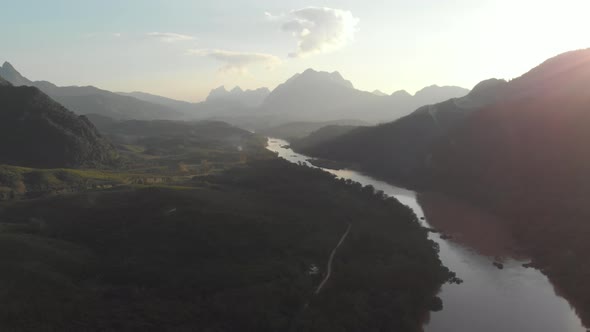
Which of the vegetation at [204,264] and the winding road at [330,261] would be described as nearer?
the vegetation at [204,264]

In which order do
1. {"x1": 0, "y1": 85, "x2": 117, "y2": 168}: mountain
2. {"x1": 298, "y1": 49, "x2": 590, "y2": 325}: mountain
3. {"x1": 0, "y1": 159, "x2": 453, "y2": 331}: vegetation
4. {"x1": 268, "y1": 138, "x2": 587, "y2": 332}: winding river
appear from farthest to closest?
{"x1": 0, "y1": 85, "x2": 117, "y2": 168}: mountain
{"x1": 298, "y1": 49, "x2": 590, "y2": 325}: mountain
{"x1": 268, "y1": 138, "x2": 587, "y2": 332}: winding river
{"x1": 0, "y1": 159, "x2": 453, "y2": 331}: vegetation

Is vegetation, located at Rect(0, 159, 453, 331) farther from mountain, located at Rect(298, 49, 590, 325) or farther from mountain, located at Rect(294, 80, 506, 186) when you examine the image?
mountain, located at Rect(294, 80, 506, 186)

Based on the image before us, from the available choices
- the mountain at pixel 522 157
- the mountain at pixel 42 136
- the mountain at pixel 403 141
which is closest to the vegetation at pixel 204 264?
the mountain at pixel 522 157

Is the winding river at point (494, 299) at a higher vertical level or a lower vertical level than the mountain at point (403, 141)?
lower

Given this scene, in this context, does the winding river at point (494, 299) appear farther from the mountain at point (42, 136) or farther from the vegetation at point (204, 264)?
the mountain at point (42, 136)

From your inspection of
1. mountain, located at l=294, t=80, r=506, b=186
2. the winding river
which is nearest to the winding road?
the winding river

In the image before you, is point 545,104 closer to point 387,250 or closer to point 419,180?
point 419,180

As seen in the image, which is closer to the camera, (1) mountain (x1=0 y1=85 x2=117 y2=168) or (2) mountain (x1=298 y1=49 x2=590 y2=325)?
(2) mountain (x1=298 y1=49 x2=590 y2=325)
